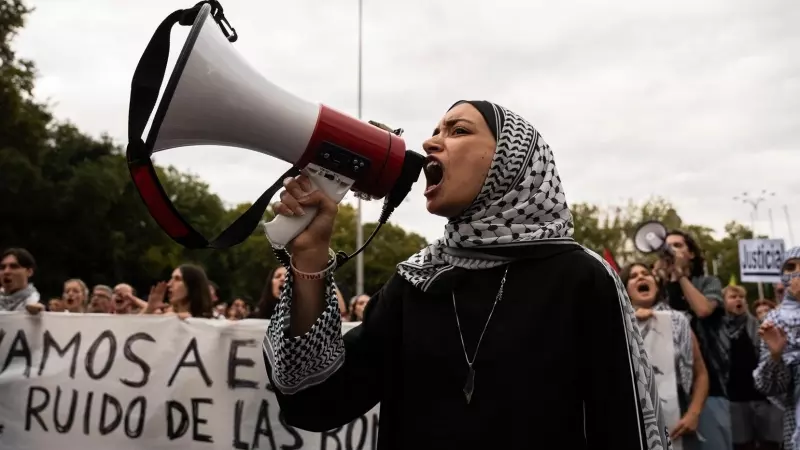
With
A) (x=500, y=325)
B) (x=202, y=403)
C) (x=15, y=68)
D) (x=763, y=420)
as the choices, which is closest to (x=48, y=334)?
(x=202, y=403)

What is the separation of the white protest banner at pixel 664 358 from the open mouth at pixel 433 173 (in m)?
2.82

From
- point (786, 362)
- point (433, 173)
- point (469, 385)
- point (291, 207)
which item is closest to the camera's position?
point (469, 385)

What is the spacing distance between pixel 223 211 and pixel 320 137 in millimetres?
38752

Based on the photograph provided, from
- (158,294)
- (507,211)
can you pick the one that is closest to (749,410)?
(158,294)

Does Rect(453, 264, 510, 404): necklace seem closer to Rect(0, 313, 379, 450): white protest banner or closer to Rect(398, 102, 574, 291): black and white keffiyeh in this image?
Rect(398, 102, 574, 291): black and white keffiyeh

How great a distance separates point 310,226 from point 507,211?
44cm

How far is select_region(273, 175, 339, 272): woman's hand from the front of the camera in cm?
153

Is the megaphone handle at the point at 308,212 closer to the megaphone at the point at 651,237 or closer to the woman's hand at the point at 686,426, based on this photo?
the woman's hand at the point at 686,426

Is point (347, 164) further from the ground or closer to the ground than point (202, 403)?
further from the ground

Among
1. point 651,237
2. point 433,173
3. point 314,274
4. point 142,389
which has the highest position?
point 651,237

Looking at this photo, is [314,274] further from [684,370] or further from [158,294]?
[158,294]

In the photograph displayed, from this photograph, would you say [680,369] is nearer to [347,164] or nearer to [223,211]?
[347,164]

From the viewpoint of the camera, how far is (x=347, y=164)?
1.61m

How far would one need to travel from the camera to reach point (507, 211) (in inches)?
62.6
